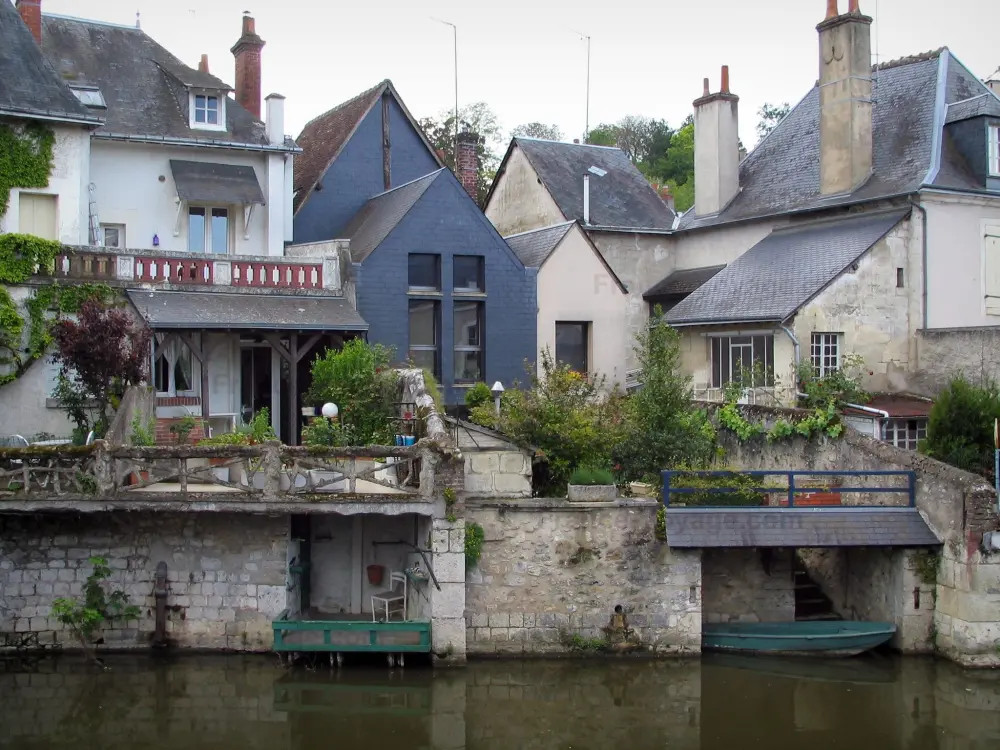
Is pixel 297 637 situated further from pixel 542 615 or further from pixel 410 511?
pixel 542 615

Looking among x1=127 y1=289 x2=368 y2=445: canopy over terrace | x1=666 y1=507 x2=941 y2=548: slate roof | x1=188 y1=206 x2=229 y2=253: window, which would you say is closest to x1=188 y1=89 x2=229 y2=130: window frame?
x1=188 y1=206 x2=229 y2=253: window

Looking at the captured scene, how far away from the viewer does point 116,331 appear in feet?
58.4

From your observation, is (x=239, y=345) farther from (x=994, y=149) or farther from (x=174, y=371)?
(x=994, y=149)

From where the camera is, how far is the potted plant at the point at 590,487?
17.4 m

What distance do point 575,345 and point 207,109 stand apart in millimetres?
9825

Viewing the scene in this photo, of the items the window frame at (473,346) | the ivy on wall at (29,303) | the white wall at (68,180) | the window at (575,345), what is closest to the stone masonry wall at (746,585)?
the window frame at (473,346)

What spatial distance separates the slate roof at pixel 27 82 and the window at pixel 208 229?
3.23 meters

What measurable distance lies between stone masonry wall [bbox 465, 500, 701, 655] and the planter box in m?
0.15

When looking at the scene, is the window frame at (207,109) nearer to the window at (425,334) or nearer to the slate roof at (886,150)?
the window at (425,334)

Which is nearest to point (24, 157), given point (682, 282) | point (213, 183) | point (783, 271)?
point (213, 183)

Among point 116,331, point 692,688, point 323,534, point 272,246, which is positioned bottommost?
point 692,688

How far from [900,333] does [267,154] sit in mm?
14698

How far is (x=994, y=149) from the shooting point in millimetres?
25438

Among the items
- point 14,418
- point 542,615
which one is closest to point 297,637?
point 542,615
